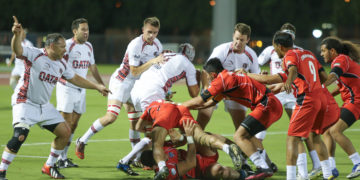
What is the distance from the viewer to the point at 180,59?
30.3 feet

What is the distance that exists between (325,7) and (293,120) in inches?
1863

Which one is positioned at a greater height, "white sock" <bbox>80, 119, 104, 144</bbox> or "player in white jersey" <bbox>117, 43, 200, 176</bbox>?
"player in white jersey" <bbox>117, 43, 200, 176</bbox>

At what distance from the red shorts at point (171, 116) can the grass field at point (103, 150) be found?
90cm

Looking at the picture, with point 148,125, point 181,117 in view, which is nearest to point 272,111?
point 181,117

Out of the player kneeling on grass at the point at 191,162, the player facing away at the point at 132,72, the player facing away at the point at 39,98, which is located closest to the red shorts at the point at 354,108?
the player kneeling on grass at the point at 191,162

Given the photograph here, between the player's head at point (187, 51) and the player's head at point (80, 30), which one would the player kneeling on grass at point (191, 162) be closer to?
the player's head at point (187, 51)

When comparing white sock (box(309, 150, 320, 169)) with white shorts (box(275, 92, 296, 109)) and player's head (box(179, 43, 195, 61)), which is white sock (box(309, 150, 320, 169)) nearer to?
white shorts (box(275, 92, 296, 109))

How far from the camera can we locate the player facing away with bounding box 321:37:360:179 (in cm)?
874

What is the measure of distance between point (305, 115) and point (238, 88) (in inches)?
38.8

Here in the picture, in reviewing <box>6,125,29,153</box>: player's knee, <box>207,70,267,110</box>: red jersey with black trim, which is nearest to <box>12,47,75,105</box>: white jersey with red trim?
<box>6,125,29,153</box>: player's knee

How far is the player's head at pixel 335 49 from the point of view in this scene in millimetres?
8875

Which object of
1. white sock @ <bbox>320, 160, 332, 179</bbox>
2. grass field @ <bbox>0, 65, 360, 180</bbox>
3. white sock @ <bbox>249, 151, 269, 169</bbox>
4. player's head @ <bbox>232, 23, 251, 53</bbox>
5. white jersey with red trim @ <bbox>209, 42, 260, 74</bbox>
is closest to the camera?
white sock @ <bbox>249, 151, 269, 169</bbox>

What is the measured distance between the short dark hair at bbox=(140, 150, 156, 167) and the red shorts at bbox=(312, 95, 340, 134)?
2.29m

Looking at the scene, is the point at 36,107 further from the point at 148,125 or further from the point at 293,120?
the point at 293,120
